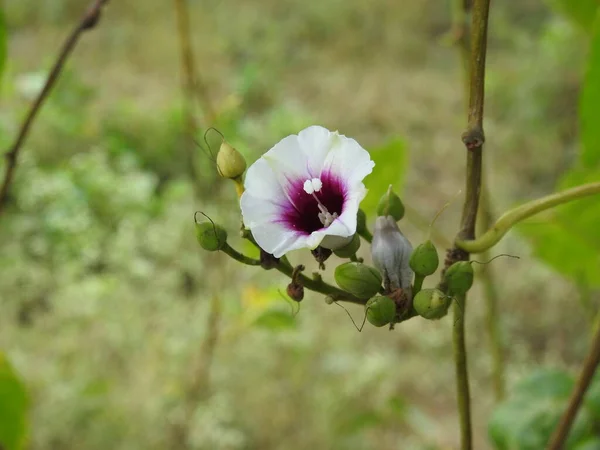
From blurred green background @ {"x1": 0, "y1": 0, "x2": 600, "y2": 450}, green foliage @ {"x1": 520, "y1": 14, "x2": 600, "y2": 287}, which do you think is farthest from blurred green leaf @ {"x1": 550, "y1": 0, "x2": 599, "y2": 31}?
green foliage @ {"x1": 520, "y1": 14, "x2": 600, "y2": 287}

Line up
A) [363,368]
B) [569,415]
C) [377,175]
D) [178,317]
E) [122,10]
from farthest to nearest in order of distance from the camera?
[122,10] → [178,317] → [363,368] → [377,175] → [569,415]

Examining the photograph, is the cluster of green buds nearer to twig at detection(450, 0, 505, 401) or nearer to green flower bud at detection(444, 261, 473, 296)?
green flower bud at detection(444, 261, 473, 296)

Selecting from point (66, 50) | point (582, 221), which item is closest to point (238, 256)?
point (66, 50)

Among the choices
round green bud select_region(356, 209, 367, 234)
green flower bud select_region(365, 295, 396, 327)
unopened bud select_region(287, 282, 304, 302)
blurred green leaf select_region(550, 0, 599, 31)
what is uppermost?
blurred green leaf select_region(550, 0, 599, 31)

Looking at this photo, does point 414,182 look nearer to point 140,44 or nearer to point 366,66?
point 366,66

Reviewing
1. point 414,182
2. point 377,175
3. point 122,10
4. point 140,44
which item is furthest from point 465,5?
point 122,10

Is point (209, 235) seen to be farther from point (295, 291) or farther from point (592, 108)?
point (592, 108)
